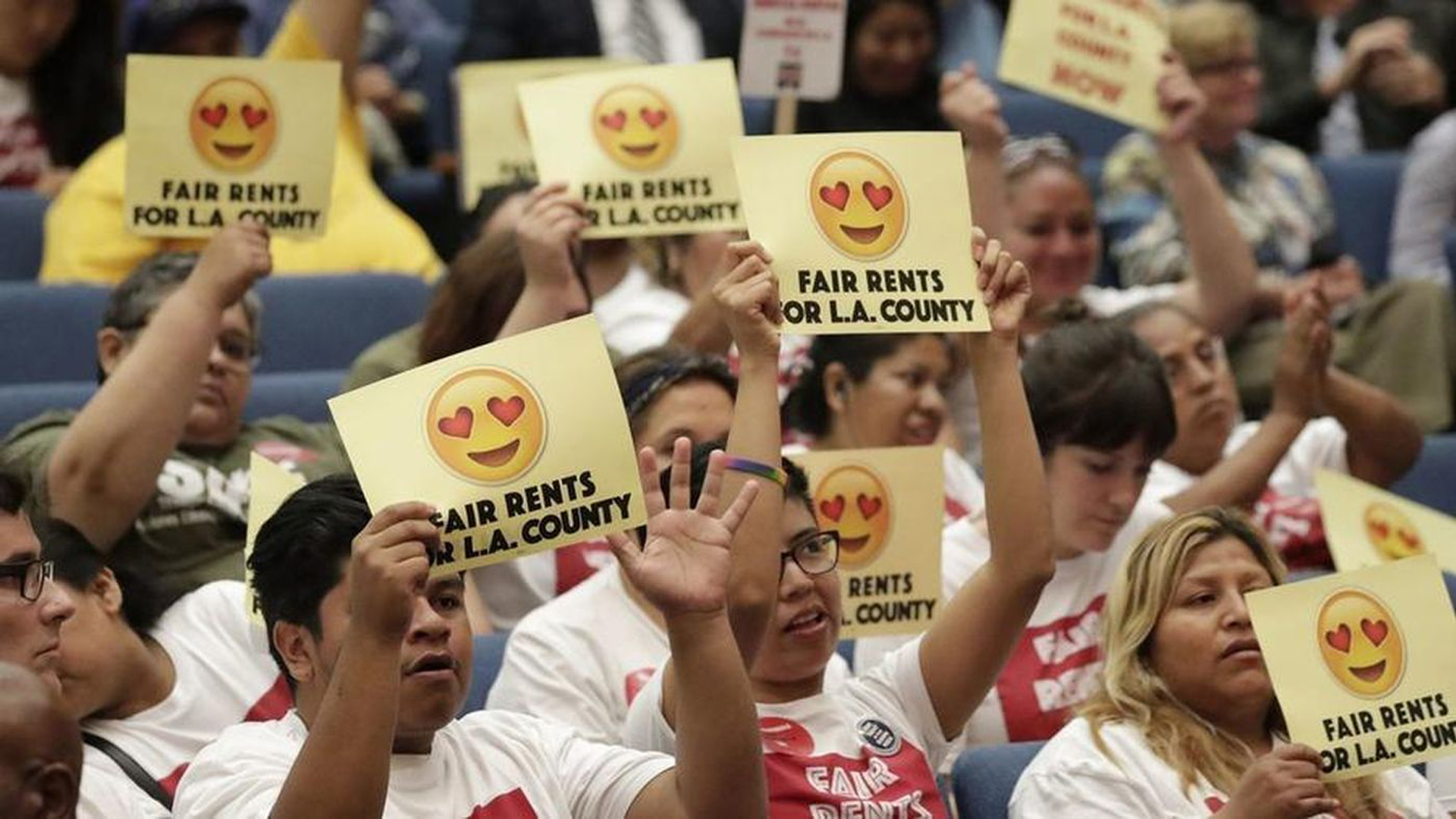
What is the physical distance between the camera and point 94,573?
329cm

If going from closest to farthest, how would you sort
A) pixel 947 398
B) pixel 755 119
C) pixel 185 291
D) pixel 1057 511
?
pixel 185 291, pixel 1057 511, pixel 947 398, pixel 755 119

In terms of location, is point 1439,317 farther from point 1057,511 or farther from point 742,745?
point 742,745

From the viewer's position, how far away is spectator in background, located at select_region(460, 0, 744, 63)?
6.47m

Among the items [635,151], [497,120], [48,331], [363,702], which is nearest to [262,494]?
[363,702]

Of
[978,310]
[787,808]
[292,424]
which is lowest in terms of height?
[787,808]

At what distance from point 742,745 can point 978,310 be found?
67 centimetres

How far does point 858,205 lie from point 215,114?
133 centimetres

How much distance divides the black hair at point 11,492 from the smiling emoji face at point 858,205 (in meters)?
0.99

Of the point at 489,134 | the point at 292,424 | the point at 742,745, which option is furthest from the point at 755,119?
the point at 742,745

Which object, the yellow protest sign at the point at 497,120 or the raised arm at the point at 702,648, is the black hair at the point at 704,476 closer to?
the raised arm at the point at 702,648

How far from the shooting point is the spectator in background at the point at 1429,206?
22.3 ft

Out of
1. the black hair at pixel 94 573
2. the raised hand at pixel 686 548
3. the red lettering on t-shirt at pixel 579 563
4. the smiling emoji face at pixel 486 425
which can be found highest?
the red lettering on t-shirt at pixel 579 563

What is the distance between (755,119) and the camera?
6.65m

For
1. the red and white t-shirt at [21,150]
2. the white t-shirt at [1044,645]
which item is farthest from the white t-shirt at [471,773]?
the red and white t-shirt at [21,150]
